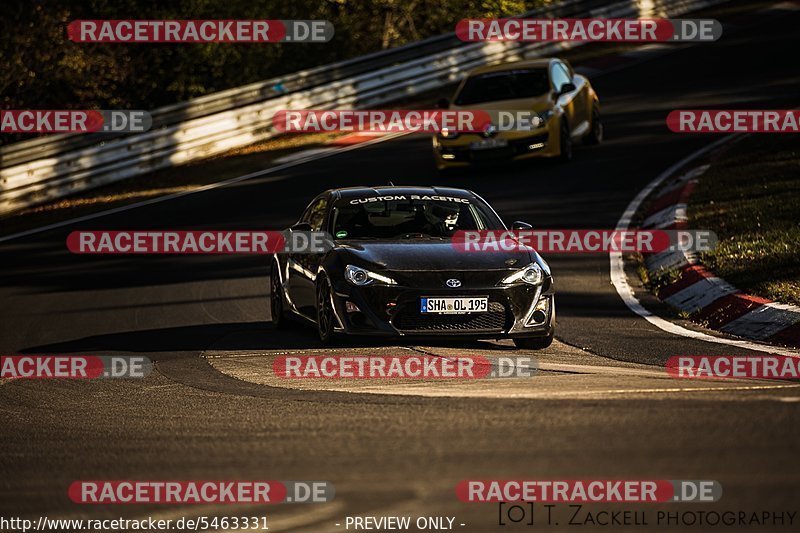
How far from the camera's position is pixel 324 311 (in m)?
11.4

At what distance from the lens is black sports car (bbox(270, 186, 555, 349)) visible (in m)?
10.7

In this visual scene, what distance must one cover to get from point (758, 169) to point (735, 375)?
1007cm

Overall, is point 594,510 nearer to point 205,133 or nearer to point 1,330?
point 1,330

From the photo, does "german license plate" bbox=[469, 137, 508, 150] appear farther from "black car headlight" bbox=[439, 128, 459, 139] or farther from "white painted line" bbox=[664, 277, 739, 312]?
"white painted line" bbox=[664, 277, 739, 312]

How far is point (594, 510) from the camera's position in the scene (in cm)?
589

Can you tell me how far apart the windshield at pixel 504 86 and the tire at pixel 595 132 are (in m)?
1.26

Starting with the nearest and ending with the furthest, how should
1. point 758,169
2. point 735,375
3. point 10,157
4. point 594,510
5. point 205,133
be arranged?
point 594,510 < point 735,375 < point 758,169 < point 10,157 < point 205,133

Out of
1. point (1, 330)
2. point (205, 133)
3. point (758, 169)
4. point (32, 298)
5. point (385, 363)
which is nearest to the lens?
point (385, 363)

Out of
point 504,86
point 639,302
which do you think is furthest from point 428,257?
point 504,86

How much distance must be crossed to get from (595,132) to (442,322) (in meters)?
13.8

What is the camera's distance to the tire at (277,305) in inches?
512

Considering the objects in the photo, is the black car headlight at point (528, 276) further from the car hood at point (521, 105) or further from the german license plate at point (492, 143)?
the car hood at point (521, 105)

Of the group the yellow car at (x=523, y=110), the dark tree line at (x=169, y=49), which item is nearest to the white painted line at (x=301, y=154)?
the yellow car at (x=523, y=110)

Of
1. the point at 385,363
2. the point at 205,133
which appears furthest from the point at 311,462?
the point at 205,133
